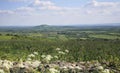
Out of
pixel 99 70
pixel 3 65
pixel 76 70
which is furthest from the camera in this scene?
pixel 76 70

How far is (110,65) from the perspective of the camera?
147ft

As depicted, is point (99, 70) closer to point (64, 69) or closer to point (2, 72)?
point (64, 69)

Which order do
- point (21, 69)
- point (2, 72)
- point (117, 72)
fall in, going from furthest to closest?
point (117, 72), point (21, 69), point (2, 72)

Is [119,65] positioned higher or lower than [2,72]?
lower

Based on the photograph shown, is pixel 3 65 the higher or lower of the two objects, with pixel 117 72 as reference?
higher

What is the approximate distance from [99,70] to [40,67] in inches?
291

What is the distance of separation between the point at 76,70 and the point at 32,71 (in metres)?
7.61

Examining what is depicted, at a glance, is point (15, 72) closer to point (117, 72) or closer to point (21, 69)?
point (21, 69)

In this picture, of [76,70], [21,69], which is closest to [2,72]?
[21,69]

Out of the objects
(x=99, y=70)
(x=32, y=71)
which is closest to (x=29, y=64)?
(x=32, y=71)

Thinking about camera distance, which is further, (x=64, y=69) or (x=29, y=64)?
(x=64, y=69)

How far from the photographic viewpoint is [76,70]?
3362cm

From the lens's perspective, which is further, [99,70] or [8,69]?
[99,70]

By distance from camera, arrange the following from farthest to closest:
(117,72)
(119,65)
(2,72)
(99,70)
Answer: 1. (119,65)
2. (117,72)
3. (99,70)
4. (2,72)
